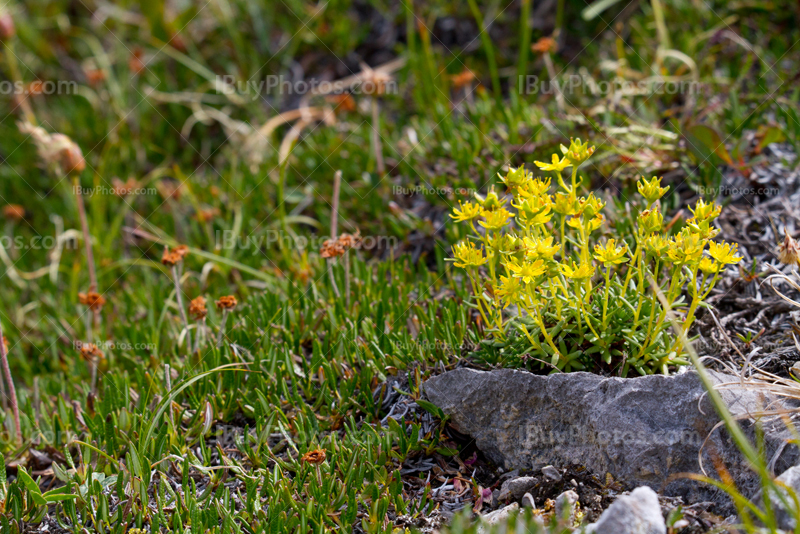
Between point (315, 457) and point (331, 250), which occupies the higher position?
point (331, 250)

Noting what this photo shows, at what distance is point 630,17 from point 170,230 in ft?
11.2

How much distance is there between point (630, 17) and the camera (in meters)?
4.45

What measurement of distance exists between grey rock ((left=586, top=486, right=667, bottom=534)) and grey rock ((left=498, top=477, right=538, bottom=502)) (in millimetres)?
354

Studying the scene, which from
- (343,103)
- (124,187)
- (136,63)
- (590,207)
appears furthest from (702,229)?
(136,63)

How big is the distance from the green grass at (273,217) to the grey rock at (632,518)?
0.63 m

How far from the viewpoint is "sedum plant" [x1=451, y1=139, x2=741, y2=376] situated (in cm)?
180

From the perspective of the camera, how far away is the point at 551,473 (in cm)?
193

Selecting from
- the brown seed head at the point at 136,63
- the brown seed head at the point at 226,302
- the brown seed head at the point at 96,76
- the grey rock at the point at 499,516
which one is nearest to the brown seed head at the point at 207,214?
the brown seed head at the point at 226,302

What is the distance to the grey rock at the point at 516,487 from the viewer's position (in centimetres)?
191

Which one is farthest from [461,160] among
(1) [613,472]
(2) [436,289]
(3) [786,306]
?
(1) [613,472]

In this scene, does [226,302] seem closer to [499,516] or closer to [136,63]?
[499,516]

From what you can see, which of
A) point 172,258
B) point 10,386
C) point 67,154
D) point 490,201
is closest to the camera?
point 490,201

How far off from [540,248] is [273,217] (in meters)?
2.34

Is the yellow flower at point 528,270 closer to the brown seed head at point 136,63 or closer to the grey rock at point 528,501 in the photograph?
the grey rock at point 528,501
